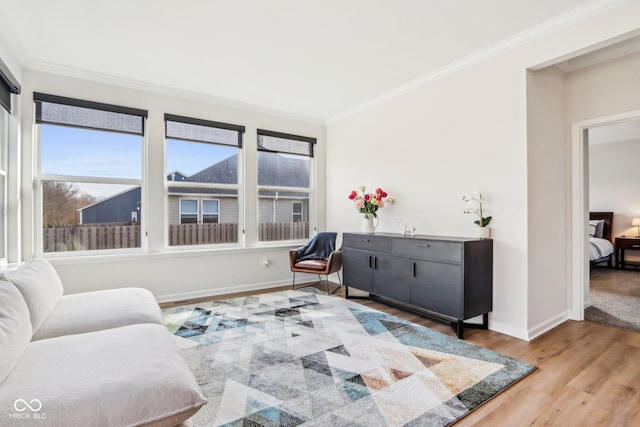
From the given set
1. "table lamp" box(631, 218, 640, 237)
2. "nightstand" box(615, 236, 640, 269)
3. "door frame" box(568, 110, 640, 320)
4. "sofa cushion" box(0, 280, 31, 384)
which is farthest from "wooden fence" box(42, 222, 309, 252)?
"table lamp" box(631, 218, 640, 237)

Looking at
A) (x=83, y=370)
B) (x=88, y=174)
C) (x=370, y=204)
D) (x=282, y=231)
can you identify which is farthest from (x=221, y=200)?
(x=83, y=370)

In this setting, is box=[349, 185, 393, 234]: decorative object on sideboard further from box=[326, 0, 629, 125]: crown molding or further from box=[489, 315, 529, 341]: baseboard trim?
box=[489, 315, 529, 341]: baseboard trim

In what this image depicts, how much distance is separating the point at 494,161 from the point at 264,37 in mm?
2383

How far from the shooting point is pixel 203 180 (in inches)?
171

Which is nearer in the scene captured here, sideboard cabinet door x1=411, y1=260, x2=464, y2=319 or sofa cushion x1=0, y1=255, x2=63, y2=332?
sofa cushion x1=0, y1=255, x2=63, y2=332

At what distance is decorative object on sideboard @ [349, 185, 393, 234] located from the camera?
4.04 metres

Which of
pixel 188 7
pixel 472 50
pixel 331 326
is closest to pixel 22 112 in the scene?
pixel 188 7

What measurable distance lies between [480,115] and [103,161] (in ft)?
13.5

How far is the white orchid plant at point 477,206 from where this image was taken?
3.01 metres

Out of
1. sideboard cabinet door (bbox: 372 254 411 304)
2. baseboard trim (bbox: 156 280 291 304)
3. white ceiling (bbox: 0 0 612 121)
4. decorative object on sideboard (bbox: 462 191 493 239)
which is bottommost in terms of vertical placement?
baseboard trim (bbox: 156 280 291 304)

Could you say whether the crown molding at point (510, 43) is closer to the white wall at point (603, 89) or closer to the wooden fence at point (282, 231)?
the white wall at point (603, 89)

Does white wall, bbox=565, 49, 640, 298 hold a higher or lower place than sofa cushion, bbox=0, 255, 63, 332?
higher

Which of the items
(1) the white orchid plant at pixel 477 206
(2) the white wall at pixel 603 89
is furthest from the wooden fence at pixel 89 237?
(2) the white wall at pixel 603 89

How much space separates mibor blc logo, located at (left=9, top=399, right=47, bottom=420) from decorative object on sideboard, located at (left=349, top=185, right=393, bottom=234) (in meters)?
3.46
